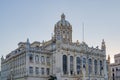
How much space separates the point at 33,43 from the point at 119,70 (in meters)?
42.1

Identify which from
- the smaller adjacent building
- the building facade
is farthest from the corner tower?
the smaller adjacent building

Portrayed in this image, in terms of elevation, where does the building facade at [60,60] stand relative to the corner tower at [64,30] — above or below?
below

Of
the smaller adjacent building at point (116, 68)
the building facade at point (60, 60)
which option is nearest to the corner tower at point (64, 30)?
the building facade at point (60, 60)

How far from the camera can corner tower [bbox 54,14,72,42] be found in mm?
86375

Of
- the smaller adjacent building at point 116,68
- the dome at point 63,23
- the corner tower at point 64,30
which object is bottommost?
the smaller adjacent building at point 116,68

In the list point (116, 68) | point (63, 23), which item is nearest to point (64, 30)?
point (63, 23)

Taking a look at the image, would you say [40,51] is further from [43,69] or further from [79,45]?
[79,45]

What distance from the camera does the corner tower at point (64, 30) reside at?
86.4 meters

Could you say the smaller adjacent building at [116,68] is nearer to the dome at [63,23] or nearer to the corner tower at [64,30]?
the corner tower at [64,30]

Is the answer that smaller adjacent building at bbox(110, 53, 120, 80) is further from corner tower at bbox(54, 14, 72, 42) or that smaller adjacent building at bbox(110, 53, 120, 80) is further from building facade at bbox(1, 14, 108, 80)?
corner tower at bbox(54, 14, 72, 42)

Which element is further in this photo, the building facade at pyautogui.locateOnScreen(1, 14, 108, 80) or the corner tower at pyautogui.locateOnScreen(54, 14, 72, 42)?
the corner tower at pyautogui.locateOnScreen(54, 14, 72, 42)

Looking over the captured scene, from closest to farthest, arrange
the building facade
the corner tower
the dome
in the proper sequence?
the building facade → the corner tower → the dome

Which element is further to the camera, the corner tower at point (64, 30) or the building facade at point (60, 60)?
the corner tower at point (64, 30)

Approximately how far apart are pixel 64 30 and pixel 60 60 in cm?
1234
